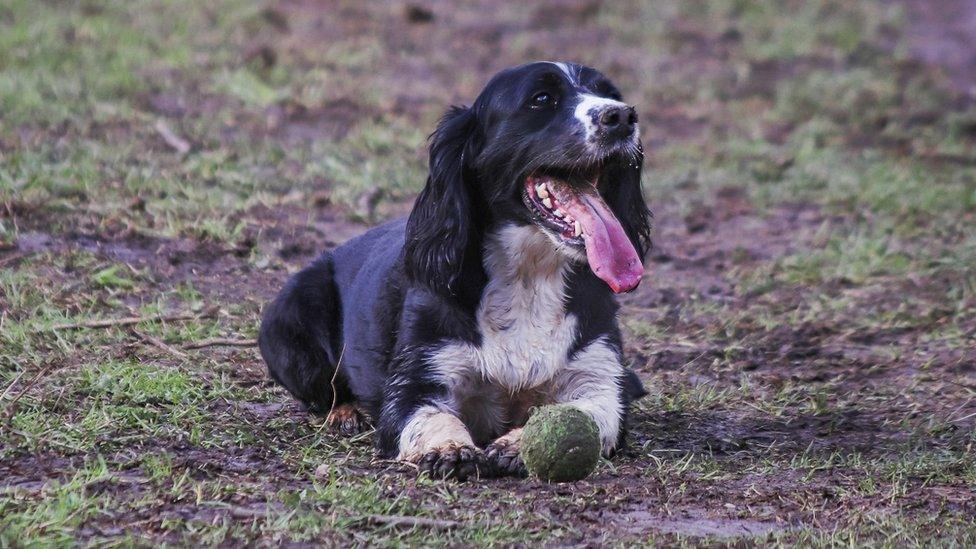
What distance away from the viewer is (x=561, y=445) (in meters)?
4.51

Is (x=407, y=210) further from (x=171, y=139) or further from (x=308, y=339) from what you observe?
(x=308, y=339)

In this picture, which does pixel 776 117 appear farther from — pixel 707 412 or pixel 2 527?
pixel 2 527

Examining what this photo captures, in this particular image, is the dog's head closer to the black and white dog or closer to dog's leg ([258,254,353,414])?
the black and white dog

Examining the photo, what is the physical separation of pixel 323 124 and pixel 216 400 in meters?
5.69

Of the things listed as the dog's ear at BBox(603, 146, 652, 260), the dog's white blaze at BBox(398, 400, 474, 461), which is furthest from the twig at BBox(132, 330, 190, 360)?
the dog's ear at BBox(603, 146, 652, 260)

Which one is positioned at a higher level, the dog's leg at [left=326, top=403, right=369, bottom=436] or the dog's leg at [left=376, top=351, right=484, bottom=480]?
the dog's leg at [left=376, top=351, right=484, bottom=480]

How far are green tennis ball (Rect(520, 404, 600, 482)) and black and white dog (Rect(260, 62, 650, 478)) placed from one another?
1.17 ft

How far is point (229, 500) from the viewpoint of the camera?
13.8 ft

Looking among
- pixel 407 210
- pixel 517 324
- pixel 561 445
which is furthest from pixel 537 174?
pixel 407 210

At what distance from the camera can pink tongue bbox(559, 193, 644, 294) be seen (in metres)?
5.03

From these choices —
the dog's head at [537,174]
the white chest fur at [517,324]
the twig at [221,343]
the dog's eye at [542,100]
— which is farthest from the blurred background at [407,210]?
the dog's eye at [542,100]

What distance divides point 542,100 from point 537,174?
0.93ft

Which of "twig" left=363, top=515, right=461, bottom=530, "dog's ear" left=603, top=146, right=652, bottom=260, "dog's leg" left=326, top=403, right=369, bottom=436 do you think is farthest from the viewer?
"dog's leg" left=326, top=403, right=369, bottom=436

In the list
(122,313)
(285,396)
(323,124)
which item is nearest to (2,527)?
(285,396)
